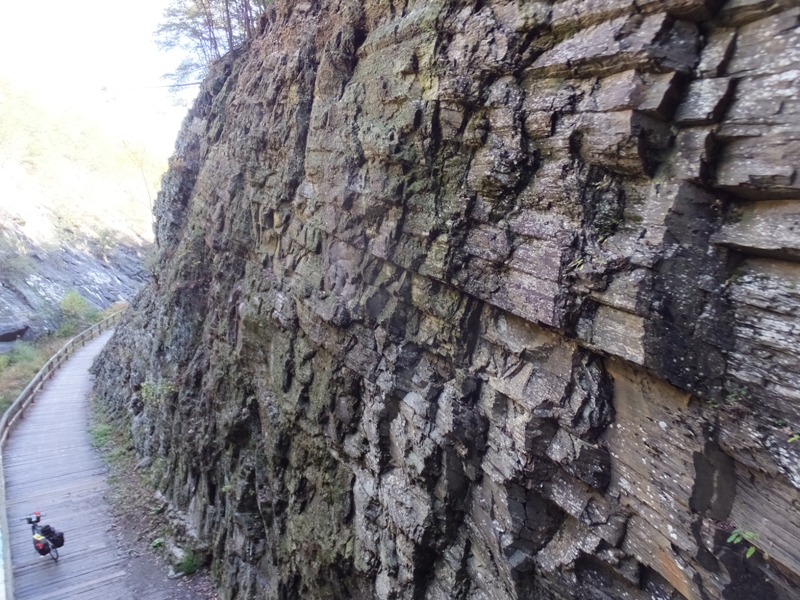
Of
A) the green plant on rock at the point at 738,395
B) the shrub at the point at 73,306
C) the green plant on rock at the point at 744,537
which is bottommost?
the shrub at the point at 73,306

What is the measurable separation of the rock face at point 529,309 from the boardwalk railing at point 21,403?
543cm

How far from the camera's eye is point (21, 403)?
19.9 metres

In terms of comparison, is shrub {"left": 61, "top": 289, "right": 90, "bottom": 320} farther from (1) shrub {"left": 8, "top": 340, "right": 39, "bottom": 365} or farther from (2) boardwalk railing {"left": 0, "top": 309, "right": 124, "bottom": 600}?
(1) shrub {"left": 8, "top": 340, "right": 39, "bottom": 365}

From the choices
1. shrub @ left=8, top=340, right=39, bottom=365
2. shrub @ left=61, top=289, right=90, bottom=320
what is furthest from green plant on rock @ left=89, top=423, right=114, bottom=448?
shrub @ left=61, top=289, right=90, bottom=320

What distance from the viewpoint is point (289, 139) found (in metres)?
11.4

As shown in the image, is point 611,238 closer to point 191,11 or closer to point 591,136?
point 591,136

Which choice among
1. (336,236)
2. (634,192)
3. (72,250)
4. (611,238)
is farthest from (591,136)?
(72,250)

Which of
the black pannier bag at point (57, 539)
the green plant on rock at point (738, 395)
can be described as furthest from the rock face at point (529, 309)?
the black pannier bag at point (57, 539)

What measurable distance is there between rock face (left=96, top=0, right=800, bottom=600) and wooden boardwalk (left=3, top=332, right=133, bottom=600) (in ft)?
13.9

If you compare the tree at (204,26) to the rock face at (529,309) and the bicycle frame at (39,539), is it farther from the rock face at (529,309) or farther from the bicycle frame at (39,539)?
the bicycle frame at (39,539)

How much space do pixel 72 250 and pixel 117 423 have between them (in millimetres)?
20992

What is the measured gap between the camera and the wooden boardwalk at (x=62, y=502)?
40.2 ft

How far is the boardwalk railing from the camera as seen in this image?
37.8ft

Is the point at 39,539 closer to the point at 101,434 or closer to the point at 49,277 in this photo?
the point at 101,434
